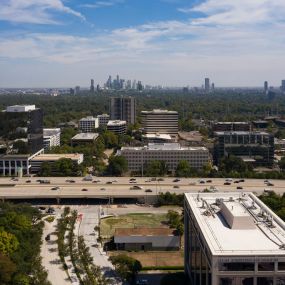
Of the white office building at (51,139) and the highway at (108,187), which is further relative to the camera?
the white office building at (51,139)

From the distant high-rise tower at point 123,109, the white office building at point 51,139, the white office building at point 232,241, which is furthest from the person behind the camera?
the distant high-rise tower at point 123,109

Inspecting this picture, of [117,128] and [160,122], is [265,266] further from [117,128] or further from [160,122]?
[160,122]

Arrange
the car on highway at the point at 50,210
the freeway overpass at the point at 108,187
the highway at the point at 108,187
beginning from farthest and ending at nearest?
the highway at the point at 108,187 < the freeway overpass at the point at 108,187 < the car on highway at the point at 50,210

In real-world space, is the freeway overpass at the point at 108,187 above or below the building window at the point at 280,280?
below

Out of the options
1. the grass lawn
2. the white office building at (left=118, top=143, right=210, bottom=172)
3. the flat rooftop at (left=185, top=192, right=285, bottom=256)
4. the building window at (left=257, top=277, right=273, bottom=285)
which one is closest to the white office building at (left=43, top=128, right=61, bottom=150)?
the white office building at (left=118, top=143, right=210, bottom=172)

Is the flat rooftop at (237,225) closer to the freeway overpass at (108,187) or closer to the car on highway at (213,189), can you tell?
the car on highway at (213,189)

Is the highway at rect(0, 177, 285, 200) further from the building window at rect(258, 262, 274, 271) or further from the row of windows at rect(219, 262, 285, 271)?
the building window at rect(258, 262, 274, 271)

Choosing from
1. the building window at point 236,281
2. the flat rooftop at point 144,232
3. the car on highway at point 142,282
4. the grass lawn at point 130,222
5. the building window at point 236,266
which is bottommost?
the car on highway at point 142,282

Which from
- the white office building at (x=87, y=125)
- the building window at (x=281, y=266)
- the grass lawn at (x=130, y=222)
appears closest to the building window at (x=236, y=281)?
the building window at (x=281, y=266)
